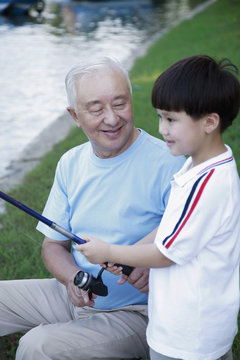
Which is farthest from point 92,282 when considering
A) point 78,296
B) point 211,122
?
point 211,122

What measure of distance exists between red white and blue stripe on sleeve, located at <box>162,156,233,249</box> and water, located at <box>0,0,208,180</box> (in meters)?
3.74

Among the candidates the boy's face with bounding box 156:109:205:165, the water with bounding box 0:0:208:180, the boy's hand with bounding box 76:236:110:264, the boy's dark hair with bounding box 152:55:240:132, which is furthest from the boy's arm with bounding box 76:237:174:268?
the water with bounding box 0:0:208:180

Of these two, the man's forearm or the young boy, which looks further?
the man's forearm

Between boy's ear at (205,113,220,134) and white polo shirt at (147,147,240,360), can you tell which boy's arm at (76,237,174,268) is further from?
boy's ear at (205,113,220,134)

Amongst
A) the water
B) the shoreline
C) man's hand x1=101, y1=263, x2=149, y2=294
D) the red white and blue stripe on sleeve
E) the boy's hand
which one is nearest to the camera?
the red white and blue stripe on sleeve

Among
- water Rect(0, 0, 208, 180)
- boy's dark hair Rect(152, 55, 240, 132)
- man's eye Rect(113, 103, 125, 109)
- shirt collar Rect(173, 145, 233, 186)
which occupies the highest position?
boy's dark hair Rect(152, 55, 240, 132)

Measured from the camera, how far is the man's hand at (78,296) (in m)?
2.18

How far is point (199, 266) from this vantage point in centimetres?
169

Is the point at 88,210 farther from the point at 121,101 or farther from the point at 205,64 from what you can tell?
the point at 205,64

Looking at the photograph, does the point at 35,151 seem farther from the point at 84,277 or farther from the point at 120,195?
the point at 84,277

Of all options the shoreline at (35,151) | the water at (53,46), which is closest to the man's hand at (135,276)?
the shoreline at (35,151)

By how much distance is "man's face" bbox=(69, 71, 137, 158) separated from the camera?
2209 mm

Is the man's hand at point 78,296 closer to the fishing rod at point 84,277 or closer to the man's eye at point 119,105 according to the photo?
the fishing rod at point 84,277

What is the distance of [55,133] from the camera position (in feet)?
21.3
